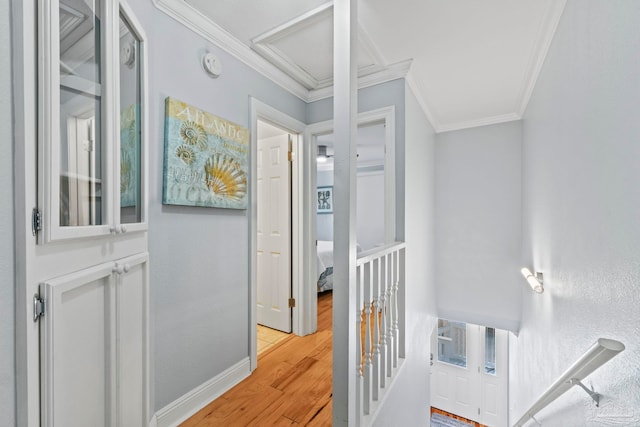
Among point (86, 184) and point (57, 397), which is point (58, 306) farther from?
point (86, 184)

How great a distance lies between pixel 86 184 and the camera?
91 centimetres

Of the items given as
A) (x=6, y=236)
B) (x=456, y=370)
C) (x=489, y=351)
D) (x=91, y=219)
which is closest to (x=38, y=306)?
(x=6, y=236)

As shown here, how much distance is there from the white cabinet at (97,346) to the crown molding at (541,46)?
2.47 m

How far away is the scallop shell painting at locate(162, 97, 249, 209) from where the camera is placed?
1529 mm

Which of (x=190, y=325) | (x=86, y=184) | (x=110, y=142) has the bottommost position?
(x=190, y=325)

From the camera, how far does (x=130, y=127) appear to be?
47.5 inches

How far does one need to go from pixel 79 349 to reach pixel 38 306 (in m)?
0.26

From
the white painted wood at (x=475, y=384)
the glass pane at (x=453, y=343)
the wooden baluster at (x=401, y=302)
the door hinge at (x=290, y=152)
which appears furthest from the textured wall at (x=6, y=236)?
the glass pane at (x=453, y=343)

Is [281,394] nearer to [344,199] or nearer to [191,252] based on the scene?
[191,252]

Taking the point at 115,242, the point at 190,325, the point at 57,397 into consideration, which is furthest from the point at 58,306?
the point at 190,325

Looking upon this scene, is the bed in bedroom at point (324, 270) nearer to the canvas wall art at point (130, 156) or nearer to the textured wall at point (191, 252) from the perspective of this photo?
the textured wall at point (191, 252)

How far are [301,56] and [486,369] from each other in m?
4.90

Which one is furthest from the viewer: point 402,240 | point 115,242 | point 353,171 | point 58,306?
point 402,240

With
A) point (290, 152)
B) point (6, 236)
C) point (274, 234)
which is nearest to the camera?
point (6, 236)
